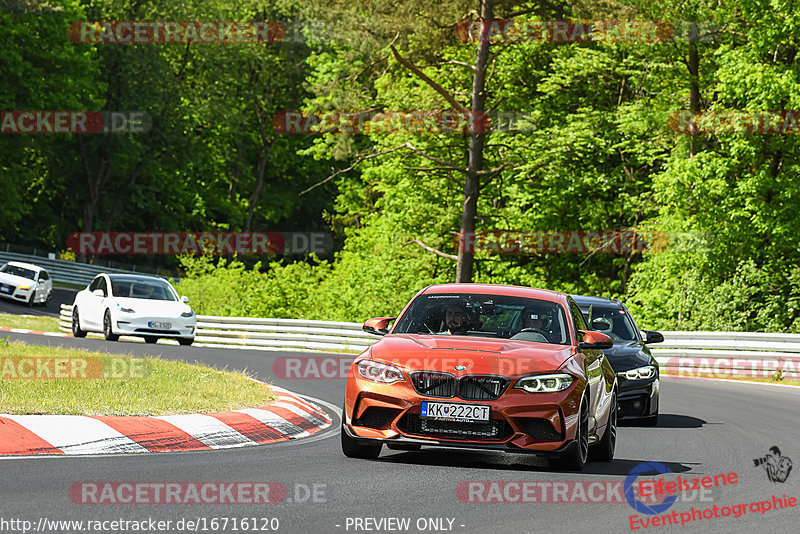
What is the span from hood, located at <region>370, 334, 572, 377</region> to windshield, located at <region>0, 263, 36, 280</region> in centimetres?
3738

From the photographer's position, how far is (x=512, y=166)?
39.5 meters

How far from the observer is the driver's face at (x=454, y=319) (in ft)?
34.4

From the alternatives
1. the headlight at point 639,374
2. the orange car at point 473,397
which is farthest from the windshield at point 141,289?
the orange car at point 473,397

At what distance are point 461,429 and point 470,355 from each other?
1.96ft

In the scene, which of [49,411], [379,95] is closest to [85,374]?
[49,411]

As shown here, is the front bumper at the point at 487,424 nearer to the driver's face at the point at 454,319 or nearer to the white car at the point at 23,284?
the driver's face at the point at 454,319

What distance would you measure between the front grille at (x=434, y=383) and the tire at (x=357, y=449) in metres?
0.76

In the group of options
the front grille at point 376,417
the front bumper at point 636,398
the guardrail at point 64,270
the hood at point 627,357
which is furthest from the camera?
the guardrail at point 64,270

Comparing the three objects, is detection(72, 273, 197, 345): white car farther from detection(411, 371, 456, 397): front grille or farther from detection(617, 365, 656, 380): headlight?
detection(411, 371, 456, 397): front grille

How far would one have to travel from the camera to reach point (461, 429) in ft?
30.1

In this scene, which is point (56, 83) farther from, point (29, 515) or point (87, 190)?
point (29, 515)

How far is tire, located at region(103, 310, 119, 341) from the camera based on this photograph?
87.5ft

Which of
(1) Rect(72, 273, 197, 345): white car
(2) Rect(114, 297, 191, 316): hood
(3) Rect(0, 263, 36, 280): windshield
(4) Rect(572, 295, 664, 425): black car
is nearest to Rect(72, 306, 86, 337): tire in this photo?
(1) Rect(72, 273, 197, 345): white car

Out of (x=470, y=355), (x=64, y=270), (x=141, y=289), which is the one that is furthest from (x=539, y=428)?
(x=64, y=270)
